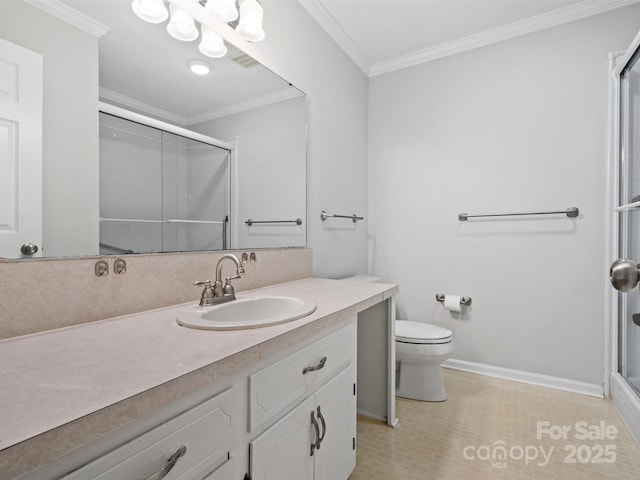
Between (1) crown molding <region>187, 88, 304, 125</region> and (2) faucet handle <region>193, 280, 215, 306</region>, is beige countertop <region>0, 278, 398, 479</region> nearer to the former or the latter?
(2) faucet handle <region>193, 280, 215, 306</region>

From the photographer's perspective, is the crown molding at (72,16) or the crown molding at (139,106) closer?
the crown molding at (72,16)

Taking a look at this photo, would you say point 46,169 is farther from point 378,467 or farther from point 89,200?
point 378,467

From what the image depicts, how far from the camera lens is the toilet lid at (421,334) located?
1.92 meters

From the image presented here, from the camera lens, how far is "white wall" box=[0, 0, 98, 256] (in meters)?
0.87

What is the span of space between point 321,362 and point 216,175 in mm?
926

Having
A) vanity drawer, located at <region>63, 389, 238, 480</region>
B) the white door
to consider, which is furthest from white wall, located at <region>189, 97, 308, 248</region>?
vanity drawer, located at <region>63, 389, 238, 480</region>

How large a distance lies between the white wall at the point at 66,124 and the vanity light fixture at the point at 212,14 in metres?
0.27

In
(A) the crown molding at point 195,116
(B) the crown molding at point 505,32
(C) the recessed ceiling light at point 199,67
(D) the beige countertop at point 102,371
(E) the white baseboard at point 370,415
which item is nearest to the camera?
(D) the beige countertop at point 102,371

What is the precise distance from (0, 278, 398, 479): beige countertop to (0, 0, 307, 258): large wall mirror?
11.7 inches

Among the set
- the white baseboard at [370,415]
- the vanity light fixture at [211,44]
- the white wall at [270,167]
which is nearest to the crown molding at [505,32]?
→ the white wall at [270,167]

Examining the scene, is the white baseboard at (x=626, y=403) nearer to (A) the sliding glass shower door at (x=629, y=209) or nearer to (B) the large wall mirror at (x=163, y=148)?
(A) the sliding glass shower door at (x=629, y=209)

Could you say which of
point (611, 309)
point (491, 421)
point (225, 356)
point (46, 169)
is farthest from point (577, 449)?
point (46, 169)

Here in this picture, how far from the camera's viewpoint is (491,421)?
1758 millimetres

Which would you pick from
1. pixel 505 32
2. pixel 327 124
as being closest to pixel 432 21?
pixel 505 32
